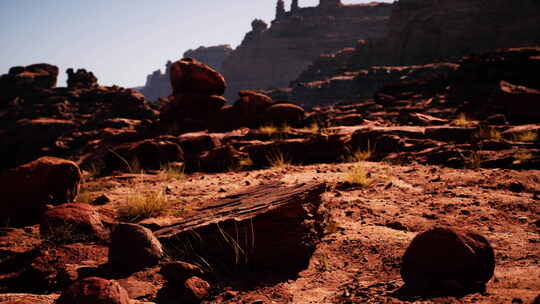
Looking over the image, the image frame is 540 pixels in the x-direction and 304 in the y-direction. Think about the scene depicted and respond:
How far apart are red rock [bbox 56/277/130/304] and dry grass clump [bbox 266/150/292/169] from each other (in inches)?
216

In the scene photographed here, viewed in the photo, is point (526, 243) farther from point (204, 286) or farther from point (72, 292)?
point (72, 292)

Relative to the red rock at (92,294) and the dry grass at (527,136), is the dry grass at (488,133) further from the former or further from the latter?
the red rock at (92,294)

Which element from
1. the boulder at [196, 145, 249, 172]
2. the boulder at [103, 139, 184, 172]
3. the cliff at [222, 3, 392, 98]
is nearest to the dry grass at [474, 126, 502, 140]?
the boulder at [196, 145, 249, 172]

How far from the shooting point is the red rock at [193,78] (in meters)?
12.8

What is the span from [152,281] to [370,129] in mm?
7130

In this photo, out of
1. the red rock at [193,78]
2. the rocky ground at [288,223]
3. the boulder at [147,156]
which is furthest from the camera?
the red rock at [193,78]

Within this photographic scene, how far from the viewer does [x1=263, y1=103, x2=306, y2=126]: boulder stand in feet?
36.9

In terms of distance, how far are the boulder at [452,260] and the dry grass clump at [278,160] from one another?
17.2 feet

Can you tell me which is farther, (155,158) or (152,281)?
(155,158)

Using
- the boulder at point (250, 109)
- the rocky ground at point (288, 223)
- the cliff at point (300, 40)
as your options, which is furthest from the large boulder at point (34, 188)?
the cliff at point (300, 40)

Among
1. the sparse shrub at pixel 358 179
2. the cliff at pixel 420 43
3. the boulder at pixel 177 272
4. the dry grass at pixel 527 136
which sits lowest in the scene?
the boulder at pixel 177 272

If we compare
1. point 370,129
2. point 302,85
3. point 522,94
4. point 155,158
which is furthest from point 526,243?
point 302,85

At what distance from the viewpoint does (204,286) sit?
2.58 meters

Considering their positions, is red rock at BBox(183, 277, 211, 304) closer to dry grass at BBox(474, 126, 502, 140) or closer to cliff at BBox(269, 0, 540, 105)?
dry grass at BBox(474, 126, 502, 140)
